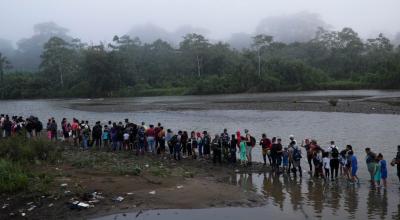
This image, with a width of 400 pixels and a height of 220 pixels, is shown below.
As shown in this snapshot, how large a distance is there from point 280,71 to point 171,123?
5494 cm

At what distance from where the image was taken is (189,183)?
15.6 meters

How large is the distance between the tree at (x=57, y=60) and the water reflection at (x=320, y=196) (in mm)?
98584

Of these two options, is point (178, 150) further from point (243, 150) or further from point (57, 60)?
point (57, 60)

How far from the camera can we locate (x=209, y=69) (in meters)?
104

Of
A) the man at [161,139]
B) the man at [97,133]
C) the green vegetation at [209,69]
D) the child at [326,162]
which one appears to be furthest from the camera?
the green vegetation at [209,69]

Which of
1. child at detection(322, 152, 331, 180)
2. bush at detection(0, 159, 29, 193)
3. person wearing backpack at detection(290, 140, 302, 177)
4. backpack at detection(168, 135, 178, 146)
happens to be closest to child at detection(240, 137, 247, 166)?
person wearing backpack at detection(290, 140, 302, 177)

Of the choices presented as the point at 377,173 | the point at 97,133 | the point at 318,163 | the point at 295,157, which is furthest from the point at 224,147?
the point at 97,133

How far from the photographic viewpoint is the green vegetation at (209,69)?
287ft

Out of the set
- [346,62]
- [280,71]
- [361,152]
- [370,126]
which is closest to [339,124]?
[370,126]

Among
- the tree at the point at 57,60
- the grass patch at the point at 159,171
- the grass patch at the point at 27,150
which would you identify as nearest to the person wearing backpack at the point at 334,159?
the grass patch at the point at 159,171

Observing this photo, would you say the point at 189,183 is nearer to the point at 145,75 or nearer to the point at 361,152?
the point at 361,152

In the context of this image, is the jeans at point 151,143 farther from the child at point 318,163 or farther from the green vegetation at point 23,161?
the child at point 318,163

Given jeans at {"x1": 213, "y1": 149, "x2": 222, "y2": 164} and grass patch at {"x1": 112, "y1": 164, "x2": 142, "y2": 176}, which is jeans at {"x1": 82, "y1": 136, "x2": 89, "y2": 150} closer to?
grass patch at {"x1": 112, "y1": 164, "x2": 142, "y2": 176}

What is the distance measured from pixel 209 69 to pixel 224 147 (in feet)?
277
